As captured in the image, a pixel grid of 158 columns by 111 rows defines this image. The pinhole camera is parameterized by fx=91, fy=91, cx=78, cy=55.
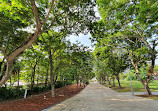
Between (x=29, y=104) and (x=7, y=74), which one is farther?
(x=29, y=104)

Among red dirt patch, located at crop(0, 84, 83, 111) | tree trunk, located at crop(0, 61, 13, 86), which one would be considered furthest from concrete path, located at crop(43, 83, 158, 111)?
tree trunk, located at crop(0, 61, 13, 86)

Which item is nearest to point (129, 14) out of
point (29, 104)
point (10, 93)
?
point (29, 104)

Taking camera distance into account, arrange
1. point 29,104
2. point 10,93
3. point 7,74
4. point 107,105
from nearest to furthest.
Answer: point 7,74 → point 107,105 → point 29,104 → point 10,93

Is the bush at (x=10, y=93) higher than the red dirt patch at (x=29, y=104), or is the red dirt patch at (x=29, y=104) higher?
the bush at (x=10, y=93)

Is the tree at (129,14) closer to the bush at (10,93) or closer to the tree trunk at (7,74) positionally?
the tree trunk at (7,74)

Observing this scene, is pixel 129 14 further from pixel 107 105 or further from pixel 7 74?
pixel 7 74

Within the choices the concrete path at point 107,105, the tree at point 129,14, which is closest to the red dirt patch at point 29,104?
the concrete path at point 107,105

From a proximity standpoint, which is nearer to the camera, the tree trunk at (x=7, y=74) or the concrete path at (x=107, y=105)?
the tree trunk at (x=7, y=74)

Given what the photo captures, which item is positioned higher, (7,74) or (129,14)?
(129,14)

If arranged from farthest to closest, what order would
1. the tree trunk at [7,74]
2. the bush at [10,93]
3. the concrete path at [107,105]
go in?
the bush at [10,93] < the concrete path at [107,105] < the tree trunk at [7,74]

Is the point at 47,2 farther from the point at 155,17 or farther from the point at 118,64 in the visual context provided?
the point at 118,64

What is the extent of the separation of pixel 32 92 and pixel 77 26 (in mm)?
13922

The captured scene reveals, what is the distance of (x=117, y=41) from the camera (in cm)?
1584

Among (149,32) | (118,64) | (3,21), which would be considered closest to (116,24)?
(149,32)
